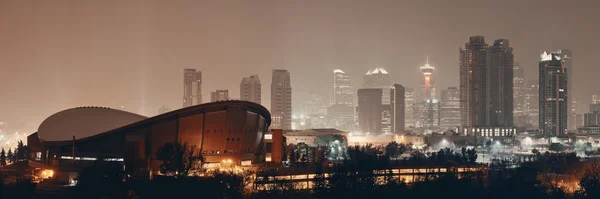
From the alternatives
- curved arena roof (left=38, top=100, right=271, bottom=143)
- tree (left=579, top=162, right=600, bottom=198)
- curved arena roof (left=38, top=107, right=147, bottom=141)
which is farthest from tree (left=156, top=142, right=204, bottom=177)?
tree (left=579, top=162, right=600, bottom=198)

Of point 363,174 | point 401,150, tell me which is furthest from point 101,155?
point 401,150

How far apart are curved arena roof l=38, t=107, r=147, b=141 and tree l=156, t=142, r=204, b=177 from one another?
9952mm

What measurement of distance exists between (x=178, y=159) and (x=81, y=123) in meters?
15.4

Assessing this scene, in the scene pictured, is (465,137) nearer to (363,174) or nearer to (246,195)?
(363,174)

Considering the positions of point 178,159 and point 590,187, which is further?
point 590,187

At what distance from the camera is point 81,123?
76562 millimetres

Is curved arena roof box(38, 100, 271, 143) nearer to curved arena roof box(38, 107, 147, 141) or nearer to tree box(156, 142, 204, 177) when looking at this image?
curved arena roof box(38, 107, 147, 141)

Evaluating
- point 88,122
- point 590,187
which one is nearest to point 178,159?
point 88,122

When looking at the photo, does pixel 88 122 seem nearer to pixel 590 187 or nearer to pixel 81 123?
pixel 81 123

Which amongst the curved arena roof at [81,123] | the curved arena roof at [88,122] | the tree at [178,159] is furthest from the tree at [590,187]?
the curved arena roof at [81,123]

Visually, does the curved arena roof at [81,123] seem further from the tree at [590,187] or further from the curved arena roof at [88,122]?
the tree at [590,187]

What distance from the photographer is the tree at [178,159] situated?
66.0 m

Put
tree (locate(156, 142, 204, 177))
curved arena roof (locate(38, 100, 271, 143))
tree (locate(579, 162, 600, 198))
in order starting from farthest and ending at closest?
curved arena roof (locate(38, 100, 271, 143)) → tree (locate(579, 162, 600, 198)) → tree (locate(156, 142, 204, 177))

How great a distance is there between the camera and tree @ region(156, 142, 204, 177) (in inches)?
2598
